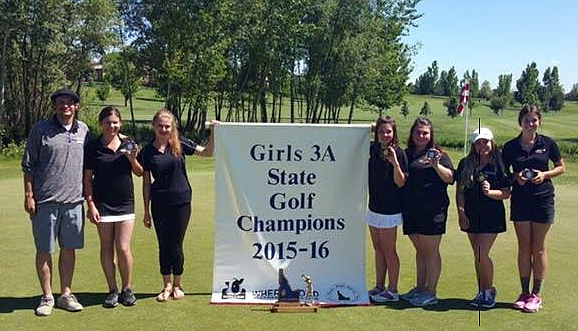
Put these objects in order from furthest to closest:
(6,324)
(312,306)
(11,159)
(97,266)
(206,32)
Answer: (206,32)
(11,159)
(97,266)
(312,306)
(6,324)

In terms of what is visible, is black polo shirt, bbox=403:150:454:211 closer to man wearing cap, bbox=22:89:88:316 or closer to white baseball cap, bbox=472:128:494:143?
white baseball cap, bbox=472:128:494:143

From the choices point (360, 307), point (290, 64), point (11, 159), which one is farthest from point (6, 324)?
point (290, 64)

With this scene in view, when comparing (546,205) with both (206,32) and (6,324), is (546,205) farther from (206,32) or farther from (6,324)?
(206,32)

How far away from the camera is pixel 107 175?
17.0ft

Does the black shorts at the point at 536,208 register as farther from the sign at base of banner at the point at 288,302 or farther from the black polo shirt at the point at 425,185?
the sign at base of banner at the point at 288,302

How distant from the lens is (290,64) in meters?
37.8

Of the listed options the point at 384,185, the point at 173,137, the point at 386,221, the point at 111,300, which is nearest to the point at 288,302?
the point at 386,221

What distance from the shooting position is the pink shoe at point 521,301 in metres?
5.29

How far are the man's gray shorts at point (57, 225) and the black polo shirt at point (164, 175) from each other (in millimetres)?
671

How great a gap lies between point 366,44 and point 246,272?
33846 mm

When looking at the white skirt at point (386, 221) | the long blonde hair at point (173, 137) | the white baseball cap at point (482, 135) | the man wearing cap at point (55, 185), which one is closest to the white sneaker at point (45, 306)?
the man wearing cap at point (55, 185)

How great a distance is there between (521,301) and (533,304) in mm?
108

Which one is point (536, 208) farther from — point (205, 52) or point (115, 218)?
point (205, 52)

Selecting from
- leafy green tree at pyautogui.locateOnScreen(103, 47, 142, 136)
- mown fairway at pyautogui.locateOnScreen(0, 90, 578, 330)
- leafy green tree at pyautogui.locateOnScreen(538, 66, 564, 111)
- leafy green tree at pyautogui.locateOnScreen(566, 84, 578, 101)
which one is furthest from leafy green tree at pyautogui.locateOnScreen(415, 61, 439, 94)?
mown fairway at pyautogui.locateOnScreen(0, 90, 578, 330)
